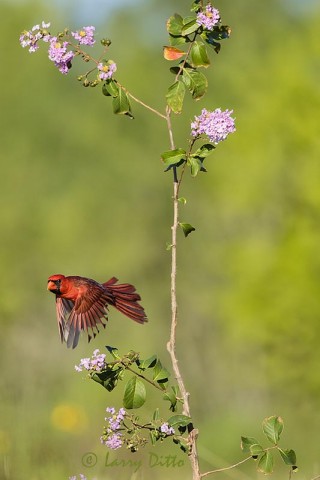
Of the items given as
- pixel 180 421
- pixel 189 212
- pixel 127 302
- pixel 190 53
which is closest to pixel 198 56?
pixel 190 53

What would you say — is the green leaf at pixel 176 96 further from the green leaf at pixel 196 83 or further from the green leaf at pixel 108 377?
the green leaf at pixel 108 377

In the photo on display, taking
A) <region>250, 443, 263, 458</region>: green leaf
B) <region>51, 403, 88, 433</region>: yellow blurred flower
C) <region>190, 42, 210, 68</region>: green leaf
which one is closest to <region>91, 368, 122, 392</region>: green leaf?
<region>250, 443, 263, 458</region>: green leaf

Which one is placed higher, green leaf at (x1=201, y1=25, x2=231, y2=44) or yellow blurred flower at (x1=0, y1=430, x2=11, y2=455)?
green leaf at (x1=201, y1=25, x2=231, y2=44)

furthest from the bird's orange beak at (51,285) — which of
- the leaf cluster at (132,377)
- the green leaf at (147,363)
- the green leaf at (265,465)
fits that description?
the green leaf at (265,465)

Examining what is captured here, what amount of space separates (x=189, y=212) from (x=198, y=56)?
81.7 feet

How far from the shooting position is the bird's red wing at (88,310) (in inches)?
144

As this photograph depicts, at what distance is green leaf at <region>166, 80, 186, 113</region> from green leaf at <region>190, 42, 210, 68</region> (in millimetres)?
99

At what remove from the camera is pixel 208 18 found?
11.7 feet

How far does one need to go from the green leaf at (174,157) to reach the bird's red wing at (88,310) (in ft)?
1.89

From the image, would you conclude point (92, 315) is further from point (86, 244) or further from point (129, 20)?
point (129, 20)

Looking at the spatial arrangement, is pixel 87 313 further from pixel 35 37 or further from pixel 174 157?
pixel 35 37

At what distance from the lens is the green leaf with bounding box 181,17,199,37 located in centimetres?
362

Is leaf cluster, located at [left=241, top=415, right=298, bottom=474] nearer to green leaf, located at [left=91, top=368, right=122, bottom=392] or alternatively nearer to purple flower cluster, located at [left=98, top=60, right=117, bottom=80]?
green leaf, located at [left=91, top=368, right=122, bottom=392]
